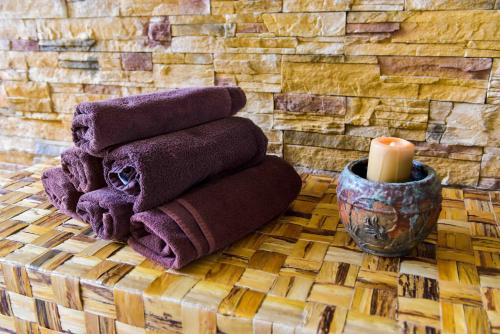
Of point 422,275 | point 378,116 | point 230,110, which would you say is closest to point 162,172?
point 230,110

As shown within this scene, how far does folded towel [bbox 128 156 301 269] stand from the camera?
62cm

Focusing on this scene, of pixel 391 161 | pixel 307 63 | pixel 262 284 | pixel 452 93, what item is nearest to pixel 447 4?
pixel 452 93

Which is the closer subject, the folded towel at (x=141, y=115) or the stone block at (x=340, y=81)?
the folded towel at (x=141, y=115)

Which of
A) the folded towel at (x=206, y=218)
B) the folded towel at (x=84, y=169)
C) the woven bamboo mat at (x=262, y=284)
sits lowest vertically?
the woven bamboo mat at (x=262, y=284)

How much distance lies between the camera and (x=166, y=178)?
64 centimetres

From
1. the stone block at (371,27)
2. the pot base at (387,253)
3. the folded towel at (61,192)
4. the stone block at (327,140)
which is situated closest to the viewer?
the pot base at (387,253)

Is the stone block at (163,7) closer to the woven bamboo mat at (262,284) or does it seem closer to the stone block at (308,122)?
the stone block at (308,122)

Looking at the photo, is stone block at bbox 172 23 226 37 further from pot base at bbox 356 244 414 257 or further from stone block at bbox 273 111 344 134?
pot base at bbox 356 244 414 257

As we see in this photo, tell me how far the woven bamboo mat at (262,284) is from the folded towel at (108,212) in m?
0.03

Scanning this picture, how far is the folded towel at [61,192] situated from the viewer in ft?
2.48

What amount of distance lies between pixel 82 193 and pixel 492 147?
0.76 metres

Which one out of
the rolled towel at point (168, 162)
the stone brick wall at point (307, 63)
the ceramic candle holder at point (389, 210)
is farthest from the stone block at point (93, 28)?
the ceramic candle holder at point (389, 210)

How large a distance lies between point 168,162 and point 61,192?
0.82 ft

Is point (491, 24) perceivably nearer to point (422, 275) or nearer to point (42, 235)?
point (422, 275)
